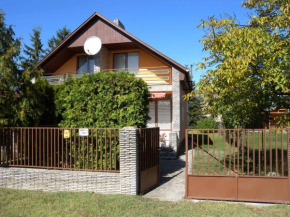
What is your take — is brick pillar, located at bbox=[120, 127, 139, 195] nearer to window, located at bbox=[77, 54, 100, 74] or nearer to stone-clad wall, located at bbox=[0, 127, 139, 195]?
stone-clad wall, located at bbox=[0, 127, 139, 195]

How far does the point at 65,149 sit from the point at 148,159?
283cm

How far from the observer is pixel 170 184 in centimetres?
905

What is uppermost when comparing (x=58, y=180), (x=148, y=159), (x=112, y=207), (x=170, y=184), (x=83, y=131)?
(x=83, y=131)

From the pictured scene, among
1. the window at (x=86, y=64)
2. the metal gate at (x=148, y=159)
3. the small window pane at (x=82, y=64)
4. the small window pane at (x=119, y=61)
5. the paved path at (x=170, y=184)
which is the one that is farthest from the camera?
the small window pane at (x=82, y=64)

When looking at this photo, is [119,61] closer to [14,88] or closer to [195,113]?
[14,88]

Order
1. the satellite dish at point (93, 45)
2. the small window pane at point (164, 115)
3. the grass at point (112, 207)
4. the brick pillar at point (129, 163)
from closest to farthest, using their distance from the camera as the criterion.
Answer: the grass at point (112, 207)
the brick pillar at point (129, 163)
the satellite dish at point (93, 45)
the small window pane at point (164, 115)

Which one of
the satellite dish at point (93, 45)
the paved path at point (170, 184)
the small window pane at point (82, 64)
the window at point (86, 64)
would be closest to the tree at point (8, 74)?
the paved path at point (170, 184)

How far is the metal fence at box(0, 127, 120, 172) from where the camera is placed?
8266mm

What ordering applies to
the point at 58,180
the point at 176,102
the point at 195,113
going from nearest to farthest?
the point at 58,180
the point at 176,102
the point at 195,113

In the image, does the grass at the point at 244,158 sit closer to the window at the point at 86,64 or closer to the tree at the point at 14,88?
the tree at the point at 14,88

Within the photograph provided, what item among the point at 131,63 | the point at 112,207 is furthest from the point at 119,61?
the point at 112,207

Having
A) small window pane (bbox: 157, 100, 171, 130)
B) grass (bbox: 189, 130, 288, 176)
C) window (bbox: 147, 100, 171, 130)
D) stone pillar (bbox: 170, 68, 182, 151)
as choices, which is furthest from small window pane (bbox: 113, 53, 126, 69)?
grass (bbox: 189, 130, 288, 176)

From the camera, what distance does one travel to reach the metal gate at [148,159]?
26.1 feet

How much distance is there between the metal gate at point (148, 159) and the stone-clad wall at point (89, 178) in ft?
1.13
